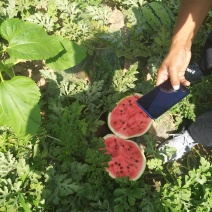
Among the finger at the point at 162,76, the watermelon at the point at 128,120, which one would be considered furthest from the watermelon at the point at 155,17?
the finger at the point at 162,76

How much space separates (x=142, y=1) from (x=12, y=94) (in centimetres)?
235

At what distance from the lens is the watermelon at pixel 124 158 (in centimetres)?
321

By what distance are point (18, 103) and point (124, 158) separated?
1.36m

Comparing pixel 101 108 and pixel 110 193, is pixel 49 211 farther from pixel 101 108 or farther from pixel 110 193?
pixel 101 108

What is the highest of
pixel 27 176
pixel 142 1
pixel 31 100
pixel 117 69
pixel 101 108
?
pixel 142 1

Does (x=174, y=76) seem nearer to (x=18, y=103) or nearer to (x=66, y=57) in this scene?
(x=66, y=57)

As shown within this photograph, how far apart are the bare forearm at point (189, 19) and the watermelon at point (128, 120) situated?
3.91 feet

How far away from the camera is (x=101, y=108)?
3502 mm

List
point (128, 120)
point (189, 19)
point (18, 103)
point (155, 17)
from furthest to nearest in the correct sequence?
point (155, 17), point (128, 120), point (18, 103), point (189, 19)

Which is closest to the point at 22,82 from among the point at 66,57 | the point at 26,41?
the point at 26,41

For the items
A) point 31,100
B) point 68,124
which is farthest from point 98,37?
point 31,100

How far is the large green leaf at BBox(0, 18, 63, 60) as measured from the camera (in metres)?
2.52

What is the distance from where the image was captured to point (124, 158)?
10.8 feet

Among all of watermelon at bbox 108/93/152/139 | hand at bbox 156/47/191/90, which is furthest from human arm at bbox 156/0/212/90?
watermelon at bbox 108/93/152/139
